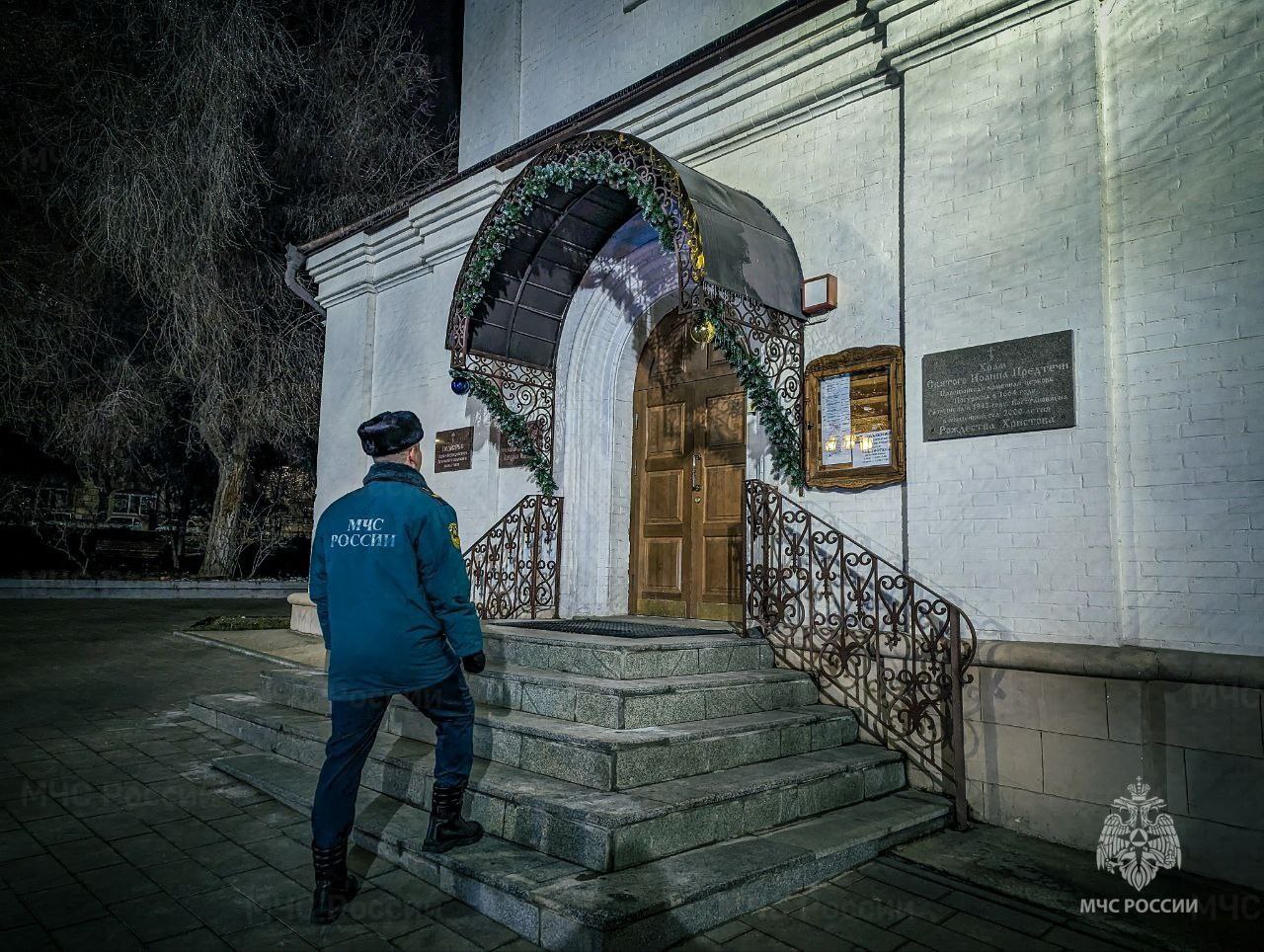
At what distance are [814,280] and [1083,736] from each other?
3427 millimetres

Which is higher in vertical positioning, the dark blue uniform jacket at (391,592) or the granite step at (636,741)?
the dark blue uniform jacket at (391,592)

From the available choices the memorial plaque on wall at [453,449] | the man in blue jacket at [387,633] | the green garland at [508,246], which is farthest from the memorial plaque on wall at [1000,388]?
the memorial plaque on wall at [453,449]

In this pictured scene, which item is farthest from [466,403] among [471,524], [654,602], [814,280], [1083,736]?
[1083,736]

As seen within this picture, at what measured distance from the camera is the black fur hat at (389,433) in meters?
3.52

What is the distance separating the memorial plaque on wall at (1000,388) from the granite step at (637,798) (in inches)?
82.0

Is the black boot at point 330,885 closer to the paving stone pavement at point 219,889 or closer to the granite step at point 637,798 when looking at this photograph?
the paving stone pavement at point 219,889

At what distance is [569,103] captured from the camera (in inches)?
349

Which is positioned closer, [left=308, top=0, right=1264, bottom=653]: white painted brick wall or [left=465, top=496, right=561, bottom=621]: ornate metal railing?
[left=308, top=0, right=1264, bottom=653]: white painted brick wall

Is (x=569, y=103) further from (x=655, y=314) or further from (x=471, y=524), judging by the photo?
(x=471, y=524)

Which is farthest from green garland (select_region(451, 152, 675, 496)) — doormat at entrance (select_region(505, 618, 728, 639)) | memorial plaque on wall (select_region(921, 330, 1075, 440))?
memorial plaque on wall (select_region(921, 330, 1075, 440))

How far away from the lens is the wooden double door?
6.81 meters

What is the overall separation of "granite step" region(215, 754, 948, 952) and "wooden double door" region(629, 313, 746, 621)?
276 cm

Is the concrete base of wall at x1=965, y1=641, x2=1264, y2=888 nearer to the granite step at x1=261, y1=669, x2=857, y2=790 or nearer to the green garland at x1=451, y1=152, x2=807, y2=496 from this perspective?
the granite step at x1=261, y1=669, x2=857, y2=790

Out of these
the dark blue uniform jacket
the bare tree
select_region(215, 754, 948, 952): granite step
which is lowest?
select_region(215, 754, 948, 952): granite step
